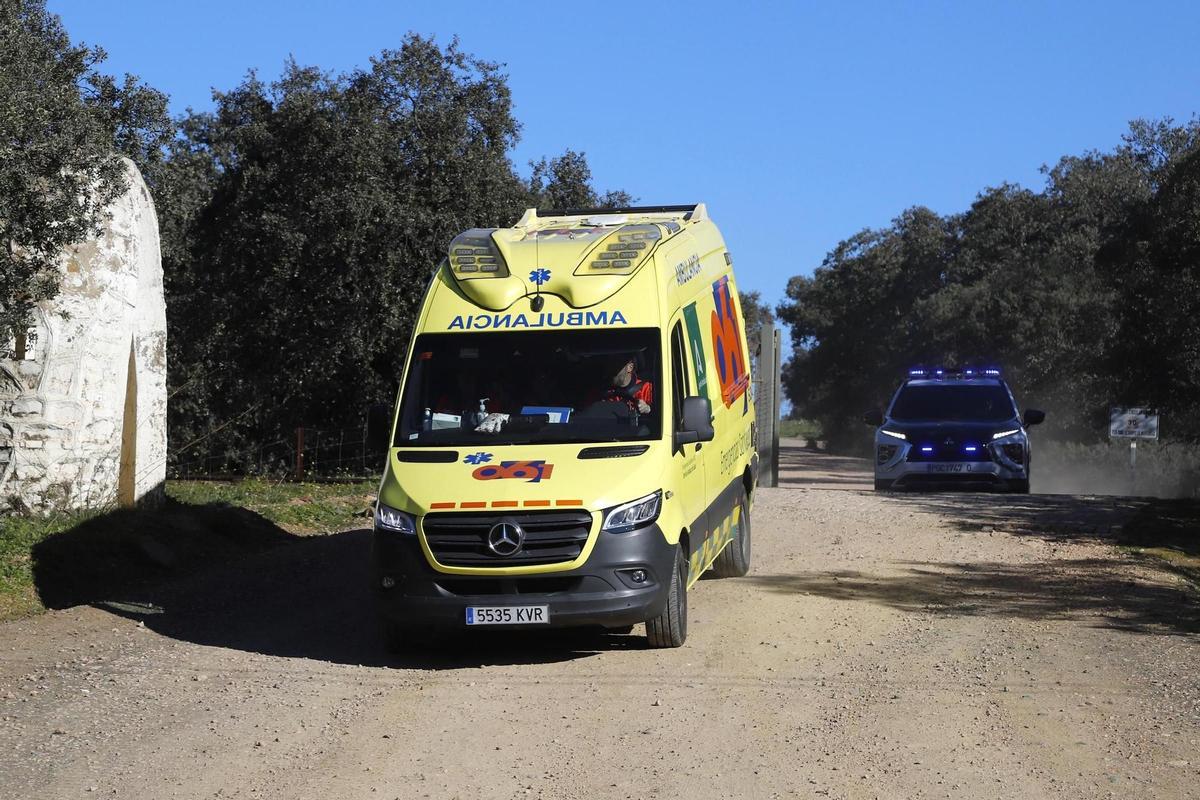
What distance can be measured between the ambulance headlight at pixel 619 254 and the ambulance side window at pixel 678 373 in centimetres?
59

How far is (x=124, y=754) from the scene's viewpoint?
290 inches

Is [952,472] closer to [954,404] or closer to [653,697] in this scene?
[954,404]

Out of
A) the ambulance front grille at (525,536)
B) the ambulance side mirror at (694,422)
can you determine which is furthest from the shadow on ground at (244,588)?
the ambulance side mirror at (694,422)

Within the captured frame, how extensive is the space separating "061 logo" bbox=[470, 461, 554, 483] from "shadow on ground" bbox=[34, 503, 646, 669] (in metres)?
1.32

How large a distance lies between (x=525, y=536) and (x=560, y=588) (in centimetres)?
43

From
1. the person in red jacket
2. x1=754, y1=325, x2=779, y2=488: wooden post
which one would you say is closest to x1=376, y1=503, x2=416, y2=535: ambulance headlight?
the person in red jacket

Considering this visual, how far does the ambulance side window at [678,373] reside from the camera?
10.2m

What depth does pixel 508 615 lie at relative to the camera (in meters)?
9.27

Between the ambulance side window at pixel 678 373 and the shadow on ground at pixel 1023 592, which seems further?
the shadow on ground at pixel 1023 592

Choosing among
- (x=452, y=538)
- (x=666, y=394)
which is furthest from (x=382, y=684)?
(x=666, y=394)

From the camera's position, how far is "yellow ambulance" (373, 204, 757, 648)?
9.27m

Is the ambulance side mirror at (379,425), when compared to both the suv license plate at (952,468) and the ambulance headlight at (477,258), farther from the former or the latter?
the suv license plate at (952,468)

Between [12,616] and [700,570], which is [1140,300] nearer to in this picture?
[700,570]

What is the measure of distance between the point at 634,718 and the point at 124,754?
2.75m
